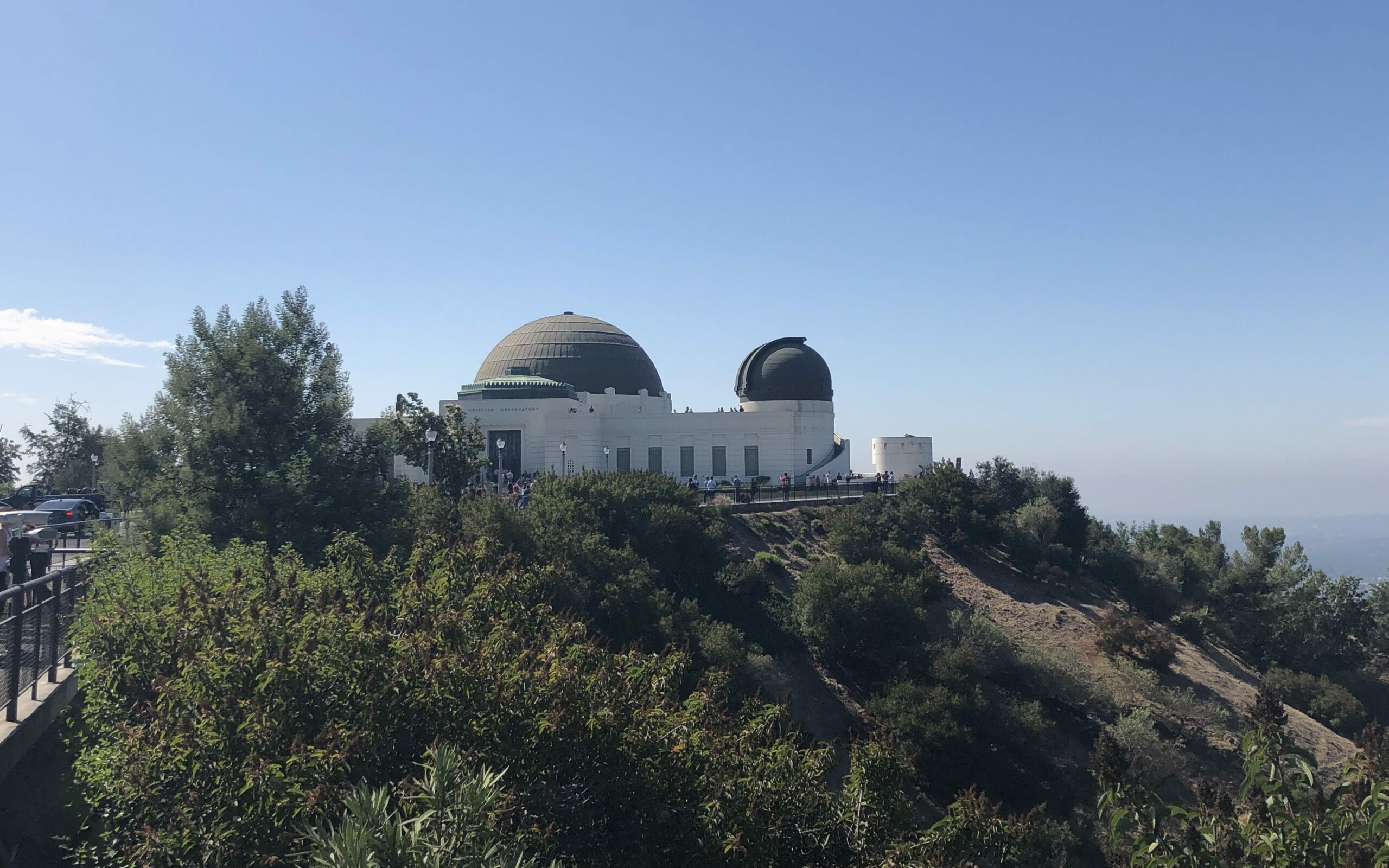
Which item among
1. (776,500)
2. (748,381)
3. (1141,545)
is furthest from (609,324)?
(1141,545)

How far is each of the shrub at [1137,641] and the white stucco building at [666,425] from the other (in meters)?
18.4

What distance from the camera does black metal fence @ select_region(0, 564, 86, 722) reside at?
9.14m

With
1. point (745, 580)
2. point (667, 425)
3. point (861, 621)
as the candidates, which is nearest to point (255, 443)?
point (745, 580)

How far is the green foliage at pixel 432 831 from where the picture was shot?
540 centimetres

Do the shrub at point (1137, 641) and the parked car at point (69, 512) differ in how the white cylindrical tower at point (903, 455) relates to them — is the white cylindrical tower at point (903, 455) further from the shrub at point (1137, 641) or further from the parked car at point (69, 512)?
the parked car at point (69, 512)

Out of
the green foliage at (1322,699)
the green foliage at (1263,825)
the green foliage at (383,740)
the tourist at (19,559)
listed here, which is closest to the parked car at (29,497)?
the tourist at (19,559)

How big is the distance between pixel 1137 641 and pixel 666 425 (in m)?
23.6

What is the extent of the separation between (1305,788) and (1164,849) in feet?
15.1

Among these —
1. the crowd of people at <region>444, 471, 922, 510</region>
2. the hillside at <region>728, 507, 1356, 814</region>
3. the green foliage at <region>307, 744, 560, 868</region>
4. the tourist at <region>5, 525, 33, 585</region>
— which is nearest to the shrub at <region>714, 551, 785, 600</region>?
the hillside at <region>728, 507, 1356, 814</region>

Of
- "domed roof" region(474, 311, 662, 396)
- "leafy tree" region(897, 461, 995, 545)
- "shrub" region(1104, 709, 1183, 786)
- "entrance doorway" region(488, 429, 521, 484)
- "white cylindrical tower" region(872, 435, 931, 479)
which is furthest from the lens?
"domed roof" region(474, 311, 662, 396)

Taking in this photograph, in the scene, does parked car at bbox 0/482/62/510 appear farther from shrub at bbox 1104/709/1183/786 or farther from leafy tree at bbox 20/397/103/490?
shrub at bbox 1104/709/1183/786

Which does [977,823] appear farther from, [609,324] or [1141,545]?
[609,324]

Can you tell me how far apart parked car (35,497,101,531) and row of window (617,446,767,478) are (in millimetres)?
21877

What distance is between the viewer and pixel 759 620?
24.9 metres
